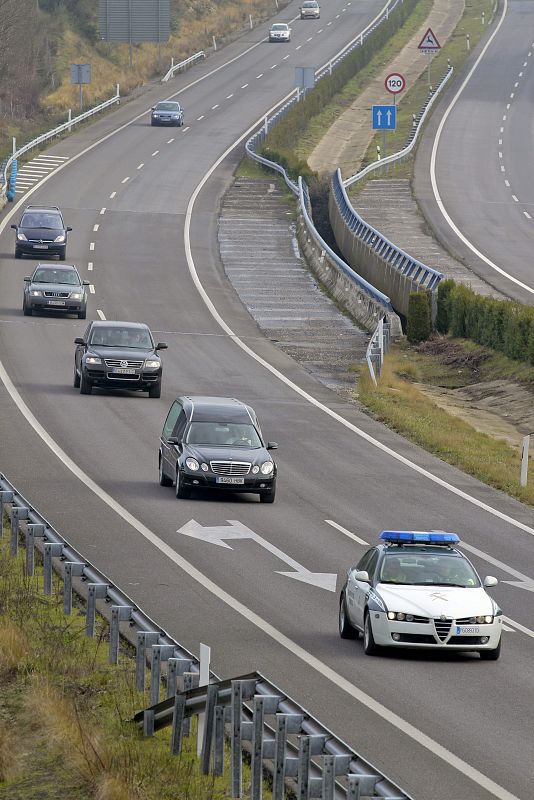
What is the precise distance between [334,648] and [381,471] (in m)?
12.5

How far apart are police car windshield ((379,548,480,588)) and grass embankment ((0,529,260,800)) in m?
3.16

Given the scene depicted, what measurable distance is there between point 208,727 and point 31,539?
7.00m

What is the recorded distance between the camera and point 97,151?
266ft

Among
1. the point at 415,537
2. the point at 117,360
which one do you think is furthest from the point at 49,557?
the point at 117,360

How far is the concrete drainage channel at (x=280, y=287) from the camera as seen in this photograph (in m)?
43.4

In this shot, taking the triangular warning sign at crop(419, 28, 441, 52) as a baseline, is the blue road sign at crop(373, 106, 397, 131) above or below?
below

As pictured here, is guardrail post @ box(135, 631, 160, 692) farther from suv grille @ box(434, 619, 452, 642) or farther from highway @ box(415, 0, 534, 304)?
highway @ box(415, 0, 534, 304)

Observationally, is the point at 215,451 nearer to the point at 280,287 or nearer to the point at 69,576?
the point at 69,576

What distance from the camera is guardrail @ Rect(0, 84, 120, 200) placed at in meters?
69.5

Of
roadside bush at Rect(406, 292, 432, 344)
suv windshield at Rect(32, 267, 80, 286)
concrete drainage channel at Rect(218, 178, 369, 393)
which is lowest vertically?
concrete drainage channel at Rect(218, 178, 369, 393)

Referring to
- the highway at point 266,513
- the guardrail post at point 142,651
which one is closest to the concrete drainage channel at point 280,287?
the highway at point 266,513

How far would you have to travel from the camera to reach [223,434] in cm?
2598

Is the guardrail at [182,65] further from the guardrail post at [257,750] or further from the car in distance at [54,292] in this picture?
the guardrail post at [257,750]

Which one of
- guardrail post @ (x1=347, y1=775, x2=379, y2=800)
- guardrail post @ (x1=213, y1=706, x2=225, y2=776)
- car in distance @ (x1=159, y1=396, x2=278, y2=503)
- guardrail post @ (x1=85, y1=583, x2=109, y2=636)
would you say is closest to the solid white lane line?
car in distance @ (x1=159, y1=396, x2=278, y2=503)
